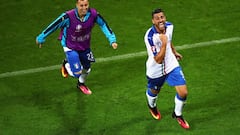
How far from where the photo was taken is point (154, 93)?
873cm

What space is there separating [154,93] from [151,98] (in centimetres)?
13

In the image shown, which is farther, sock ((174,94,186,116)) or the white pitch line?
the white pitch line

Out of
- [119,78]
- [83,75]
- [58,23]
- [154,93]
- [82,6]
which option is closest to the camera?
[154,93]

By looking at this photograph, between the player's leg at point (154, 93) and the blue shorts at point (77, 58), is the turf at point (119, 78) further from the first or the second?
the blue shorts at point (77, 58)

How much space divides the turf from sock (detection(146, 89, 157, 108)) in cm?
29

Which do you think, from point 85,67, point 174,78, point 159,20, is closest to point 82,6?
point 85,67

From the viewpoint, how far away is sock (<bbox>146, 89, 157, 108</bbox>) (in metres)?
8.77

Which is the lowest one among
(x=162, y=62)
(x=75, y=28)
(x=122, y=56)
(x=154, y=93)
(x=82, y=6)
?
(x=122, y=56)

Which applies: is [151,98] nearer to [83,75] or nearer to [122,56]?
[83,75]

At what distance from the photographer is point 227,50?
11.1 m

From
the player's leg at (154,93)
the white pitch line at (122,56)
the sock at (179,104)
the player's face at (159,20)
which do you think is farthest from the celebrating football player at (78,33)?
the sock at (179,104)

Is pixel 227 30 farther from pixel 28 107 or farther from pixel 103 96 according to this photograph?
pixel 28 107

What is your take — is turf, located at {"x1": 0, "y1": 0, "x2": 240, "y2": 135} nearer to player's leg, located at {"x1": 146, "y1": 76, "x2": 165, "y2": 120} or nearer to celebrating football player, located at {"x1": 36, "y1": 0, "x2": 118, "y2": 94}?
player's leg, located at {"x1": 146, "y1": 76, "x2": 165, "y2": 120}

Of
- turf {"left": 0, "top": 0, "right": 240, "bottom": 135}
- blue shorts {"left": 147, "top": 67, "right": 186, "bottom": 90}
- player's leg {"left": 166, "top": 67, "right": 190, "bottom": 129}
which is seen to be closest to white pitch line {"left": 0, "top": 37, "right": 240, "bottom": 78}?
turf {"left": 0, "top": 0, "right": 240, "bottom": 135}
